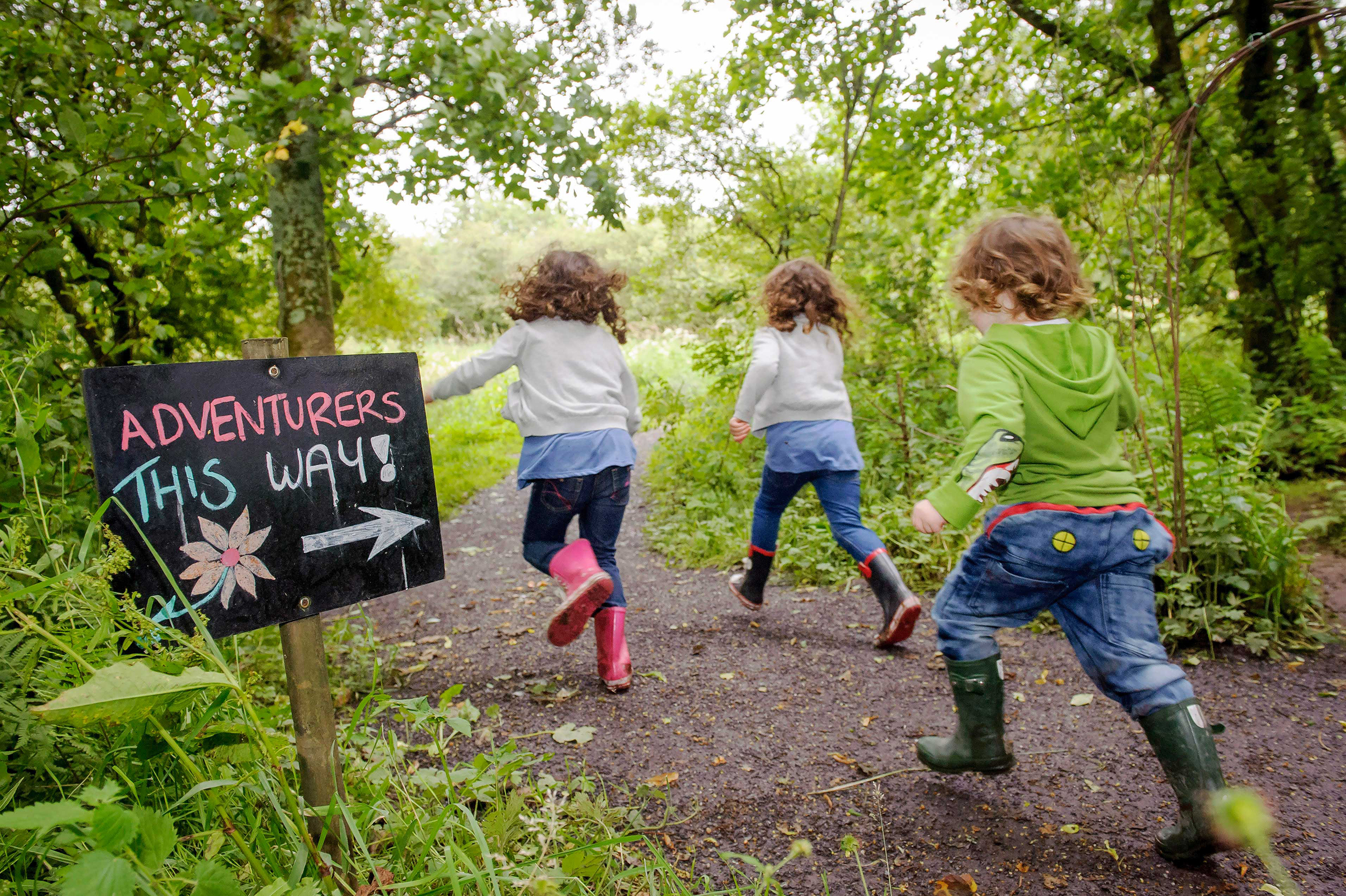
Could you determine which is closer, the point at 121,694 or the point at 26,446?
the point at 121,694

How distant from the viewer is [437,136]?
3.70 metres

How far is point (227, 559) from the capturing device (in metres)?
1.54

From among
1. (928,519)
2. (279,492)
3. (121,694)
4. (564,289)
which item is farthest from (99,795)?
(564,289)

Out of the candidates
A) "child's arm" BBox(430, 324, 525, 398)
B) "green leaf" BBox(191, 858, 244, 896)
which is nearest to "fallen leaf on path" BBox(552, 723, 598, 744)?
"child's arm" BBox(430, 324, 525, 398)

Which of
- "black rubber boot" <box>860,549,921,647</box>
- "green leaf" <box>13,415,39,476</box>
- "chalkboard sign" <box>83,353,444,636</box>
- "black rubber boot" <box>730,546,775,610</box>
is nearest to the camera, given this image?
"chalkboard sign" <box>83,353,444,636</box>

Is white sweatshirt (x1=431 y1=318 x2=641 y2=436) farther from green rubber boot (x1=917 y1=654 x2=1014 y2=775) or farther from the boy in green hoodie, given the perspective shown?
green rubber boot (x1=917 y1=654 x2=1014 y2=775)

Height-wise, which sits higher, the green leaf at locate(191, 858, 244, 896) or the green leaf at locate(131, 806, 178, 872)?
the green leaf at locate(131, 806, 178, 872)

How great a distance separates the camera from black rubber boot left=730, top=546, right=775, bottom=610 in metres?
3.87

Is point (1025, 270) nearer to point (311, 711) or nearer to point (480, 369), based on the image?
point (480, 369)

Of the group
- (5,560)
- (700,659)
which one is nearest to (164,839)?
(5,560)

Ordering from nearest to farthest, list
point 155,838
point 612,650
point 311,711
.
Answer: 1. point 155,838
2. point 311,711
3. point 612,650

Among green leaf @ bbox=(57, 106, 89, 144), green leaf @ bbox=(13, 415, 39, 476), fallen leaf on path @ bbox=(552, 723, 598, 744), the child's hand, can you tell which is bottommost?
fallen leaf on path @ bbox=(552, 723, 598, 744)

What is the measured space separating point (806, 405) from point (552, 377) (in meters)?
1.21

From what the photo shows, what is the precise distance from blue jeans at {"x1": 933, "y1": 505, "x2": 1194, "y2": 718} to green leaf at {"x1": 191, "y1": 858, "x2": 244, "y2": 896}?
1.82 meters
